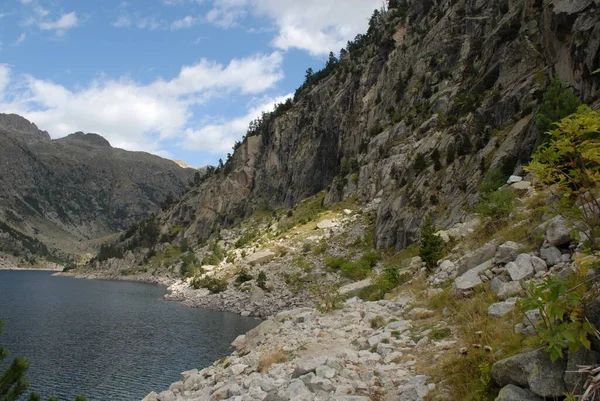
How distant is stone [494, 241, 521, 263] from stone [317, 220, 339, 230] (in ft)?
210

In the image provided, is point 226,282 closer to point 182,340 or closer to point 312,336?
point 182,340

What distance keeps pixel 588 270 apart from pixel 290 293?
54238mm

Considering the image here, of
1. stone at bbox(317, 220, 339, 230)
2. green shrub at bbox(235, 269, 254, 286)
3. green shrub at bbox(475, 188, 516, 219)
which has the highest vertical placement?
stone at bbox(317, 220, 339, 230)

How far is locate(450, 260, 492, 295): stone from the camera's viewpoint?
14.4 m

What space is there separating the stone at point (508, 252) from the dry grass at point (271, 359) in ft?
26.9

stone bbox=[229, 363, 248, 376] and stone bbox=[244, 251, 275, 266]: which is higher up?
stone bbox=[244, 251, 275, 266]

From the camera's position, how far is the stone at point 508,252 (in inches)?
546

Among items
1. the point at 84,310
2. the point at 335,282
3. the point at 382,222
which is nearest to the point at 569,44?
the point at 382,222

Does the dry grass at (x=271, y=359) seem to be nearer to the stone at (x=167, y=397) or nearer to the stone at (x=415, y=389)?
the stone at (x=167, y=397)

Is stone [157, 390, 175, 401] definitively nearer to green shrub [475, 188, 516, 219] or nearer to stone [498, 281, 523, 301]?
stone [498, 281, 523, 301]

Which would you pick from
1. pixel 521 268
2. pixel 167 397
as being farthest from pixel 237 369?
pixel 521 268

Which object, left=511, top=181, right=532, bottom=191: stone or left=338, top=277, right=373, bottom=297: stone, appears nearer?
left=511, top=181, right=532, bottom=191: stone

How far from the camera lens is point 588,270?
8.05m

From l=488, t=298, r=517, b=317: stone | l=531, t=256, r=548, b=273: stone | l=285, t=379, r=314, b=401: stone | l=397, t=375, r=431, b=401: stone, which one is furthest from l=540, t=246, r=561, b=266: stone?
l=285, t=379, r=314, b=401: stone
